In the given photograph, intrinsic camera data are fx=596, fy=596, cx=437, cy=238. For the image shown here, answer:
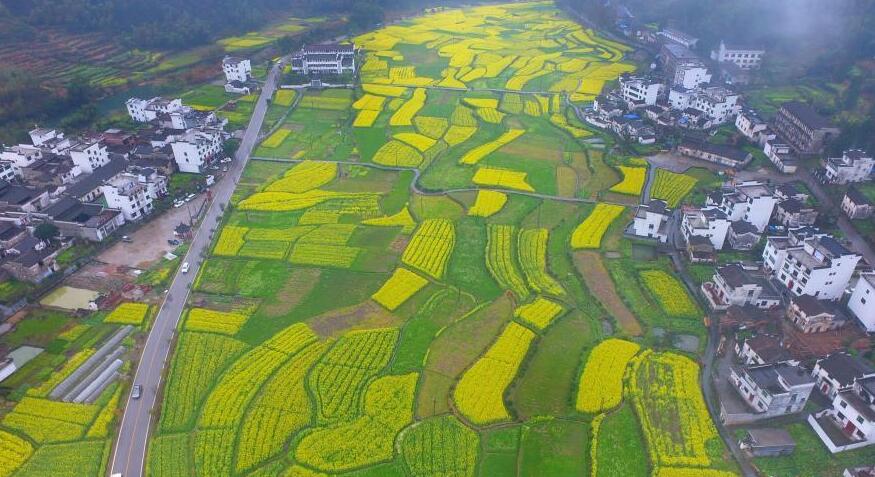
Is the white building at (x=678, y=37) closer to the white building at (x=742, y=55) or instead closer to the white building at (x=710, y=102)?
the white building at (x=742, y=55)

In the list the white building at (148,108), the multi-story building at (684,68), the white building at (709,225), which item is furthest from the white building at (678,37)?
the white building at (148,108)

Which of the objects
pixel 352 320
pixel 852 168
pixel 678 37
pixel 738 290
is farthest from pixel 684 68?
pixel 352 320

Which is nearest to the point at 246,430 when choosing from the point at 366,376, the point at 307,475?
the point at 307,475

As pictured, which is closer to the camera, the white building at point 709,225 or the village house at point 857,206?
the white building at point 709,225

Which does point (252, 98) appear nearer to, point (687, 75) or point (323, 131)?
point (323, 131)

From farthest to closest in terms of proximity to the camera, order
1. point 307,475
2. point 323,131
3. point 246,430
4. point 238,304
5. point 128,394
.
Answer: point 323,131 < point 238,304 < point 128,394 < point 246,430 < point 307,475

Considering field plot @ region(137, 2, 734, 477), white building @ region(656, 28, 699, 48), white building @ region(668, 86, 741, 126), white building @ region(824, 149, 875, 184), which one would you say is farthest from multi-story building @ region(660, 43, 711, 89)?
white building @ region(824, 149, 875, 184)
